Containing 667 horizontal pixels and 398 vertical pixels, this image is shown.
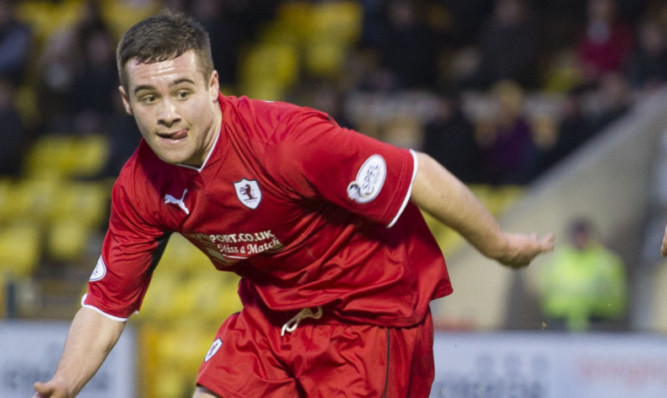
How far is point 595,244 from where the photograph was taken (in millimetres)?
7809

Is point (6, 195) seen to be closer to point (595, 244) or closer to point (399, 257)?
point (595, 244)

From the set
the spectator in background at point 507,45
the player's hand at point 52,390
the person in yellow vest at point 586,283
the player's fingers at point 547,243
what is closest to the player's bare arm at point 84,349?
the player's hand at point 52,390

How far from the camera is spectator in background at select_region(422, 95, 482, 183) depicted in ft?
28.8

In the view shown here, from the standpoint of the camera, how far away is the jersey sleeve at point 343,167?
9.87 ft

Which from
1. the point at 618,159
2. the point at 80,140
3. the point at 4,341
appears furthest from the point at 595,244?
the point at 80,140

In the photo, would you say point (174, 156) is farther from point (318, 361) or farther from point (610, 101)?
point (610, 101)

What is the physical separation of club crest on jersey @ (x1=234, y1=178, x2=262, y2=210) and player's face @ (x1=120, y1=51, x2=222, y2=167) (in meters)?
0.17

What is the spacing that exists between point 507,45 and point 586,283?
8.44ft

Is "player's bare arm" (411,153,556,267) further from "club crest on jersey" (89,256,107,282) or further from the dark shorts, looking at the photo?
"club crest on jersey" (89,256,107,282)

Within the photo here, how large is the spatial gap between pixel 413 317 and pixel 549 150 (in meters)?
5.54

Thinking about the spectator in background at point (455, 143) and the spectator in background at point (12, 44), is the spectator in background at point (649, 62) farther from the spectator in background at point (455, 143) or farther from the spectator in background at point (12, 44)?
the spectator in background at point (12, 44)

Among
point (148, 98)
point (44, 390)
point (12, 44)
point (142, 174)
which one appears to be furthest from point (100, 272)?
point (12, 44)

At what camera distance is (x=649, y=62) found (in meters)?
8.87

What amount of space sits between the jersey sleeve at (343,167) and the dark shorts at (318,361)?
428 mm
